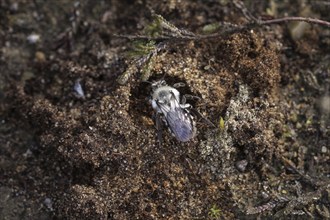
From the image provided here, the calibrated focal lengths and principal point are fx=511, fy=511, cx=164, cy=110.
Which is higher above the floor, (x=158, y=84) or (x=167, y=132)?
(x=158, y=84)

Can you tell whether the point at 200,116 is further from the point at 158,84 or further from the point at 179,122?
the point at 158,84

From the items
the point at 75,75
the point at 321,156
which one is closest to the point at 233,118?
the point at 321,156

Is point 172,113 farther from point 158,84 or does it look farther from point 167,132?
point 158,84

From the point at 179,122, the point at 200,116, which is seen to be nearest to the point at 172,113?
the point at 179,122

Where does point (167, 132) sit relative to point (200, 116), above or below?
below

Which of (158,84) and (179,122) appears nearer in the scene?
(179,122)

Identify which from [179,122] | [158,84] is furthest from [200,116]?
[158,84]
